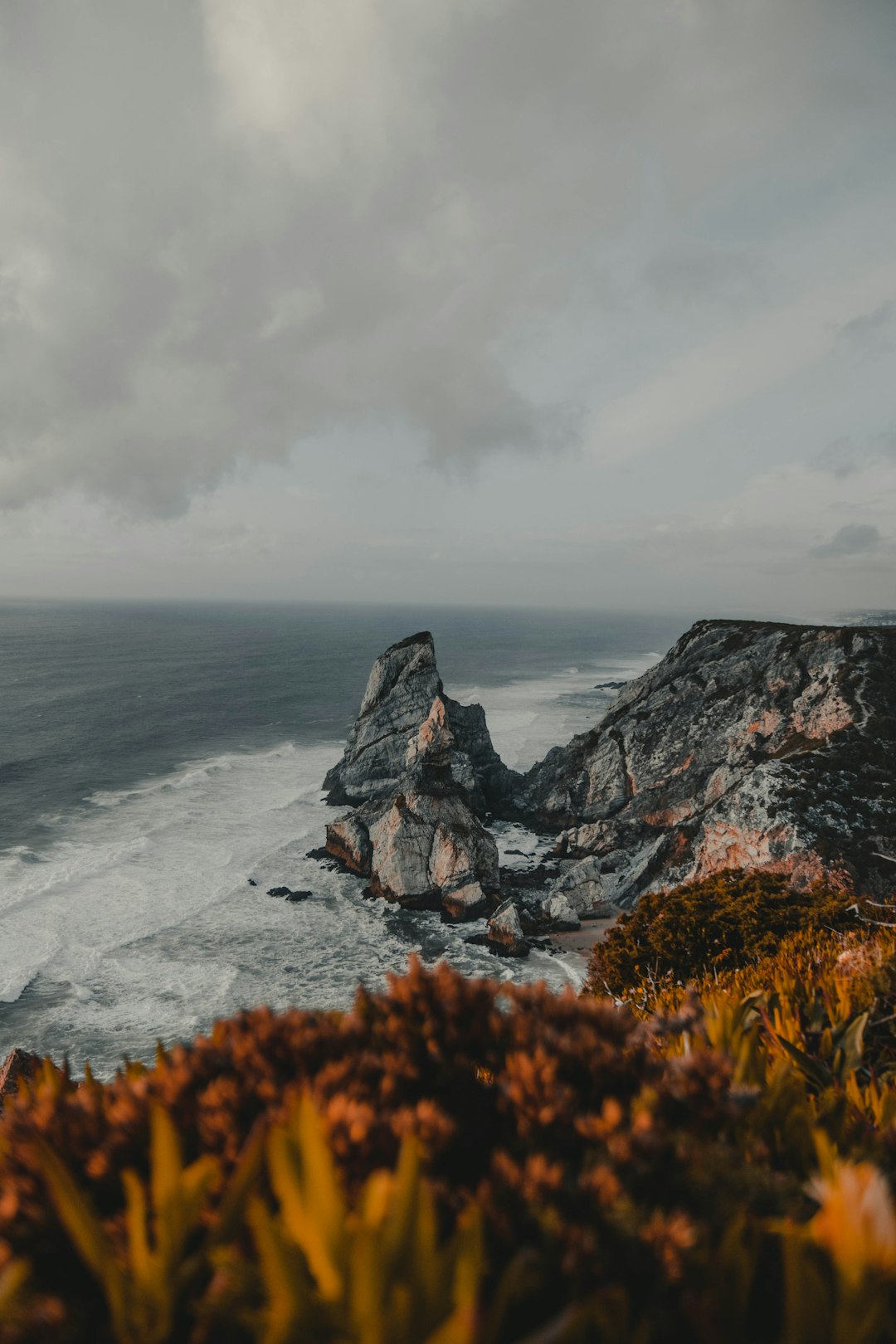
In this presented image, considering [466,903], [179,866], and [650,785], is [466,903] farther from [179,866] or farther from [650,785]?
[179,866]

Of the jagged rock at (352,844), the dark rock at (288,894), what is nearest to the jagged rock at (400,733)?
the jagged rock at (352,844)

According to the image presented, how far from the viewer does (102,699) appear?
87.6 metres

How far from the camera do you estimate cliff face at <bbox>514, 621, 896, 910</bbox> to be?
29.0m

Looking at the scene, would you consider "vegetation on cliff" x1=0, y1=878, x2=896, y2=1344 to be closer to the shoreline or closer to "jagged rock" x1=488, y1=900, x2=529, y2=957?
"jagged rock" x1=488, y1=900, x2=529, y2=957

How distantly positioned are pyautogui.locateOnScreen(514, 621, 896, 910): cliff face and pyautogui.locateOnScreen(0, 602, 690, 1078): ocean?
658 cm

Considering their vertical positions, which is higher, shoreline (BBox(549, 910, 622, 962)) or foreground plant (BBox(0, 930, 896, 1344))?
foreground plant (BBox(0, 930, 896, 1344))

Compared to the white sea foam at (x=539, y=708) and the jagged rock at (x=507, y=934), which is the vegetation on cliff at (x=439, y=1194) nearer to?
the jagged rock at (x=507, y=934)

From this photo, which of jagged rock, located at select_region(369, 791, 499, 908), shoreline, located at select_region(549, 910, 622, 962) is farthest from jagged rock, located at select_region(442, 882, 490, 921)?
shoreline, located at select_region(549, 910, 622, 962)

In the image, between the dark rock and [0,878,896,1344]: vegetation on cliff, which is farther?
the dark rock

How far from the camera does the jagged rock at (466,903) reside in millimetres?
34312

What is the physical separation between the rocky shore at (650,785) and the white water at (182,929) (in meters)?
2.96

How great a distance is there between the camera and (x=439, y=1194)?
1985 mm

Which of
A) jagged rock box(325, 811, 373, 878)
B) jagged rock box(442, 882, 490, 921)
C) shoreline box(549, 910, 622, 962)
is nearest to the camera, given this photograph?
shoreline box(549, 910, 622, 962)

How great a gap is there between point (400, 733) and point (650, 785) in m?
22.3
